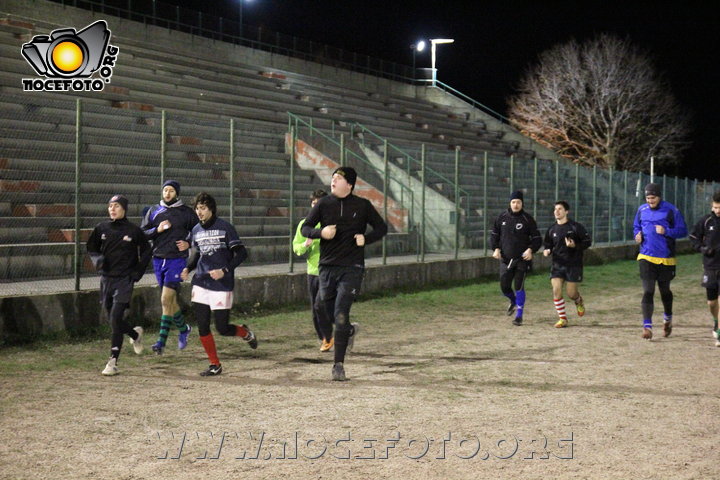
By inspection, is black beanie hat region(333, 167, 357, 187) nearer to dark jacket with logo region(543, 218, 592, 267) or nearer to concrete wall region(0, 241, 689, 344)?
concrete wall region(0, 241, 689, 344)

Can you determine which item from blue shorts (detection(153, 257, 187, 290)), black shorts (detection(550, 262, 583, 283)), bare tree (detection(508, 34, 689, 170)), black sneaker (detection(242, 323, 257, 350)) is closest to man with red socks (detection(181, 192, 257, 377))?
black sneaker (detection(242, 323, 257, 350))

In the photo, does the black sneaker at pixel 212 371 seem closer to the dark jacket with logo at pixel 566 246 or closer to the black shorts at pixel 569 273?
the black shorts at pixel 569 273

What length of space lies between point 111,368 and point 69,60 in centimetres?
1640

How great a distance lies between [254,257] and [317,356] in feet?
21.9

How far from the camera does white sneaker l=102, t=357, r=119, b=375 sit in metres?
8.77

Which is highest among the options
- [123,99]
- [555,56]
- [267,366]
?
[555,56]

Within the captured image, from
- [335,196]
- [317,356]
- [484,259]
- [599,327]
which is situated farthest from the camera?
[484,259]

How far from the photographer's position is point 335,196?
8.76 metres

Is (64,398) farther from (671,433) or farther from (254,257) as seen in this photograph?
(254,257)

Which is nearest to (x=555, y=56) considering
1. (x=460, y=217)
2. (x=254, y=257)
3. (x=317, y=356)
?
(x=460, y=217)

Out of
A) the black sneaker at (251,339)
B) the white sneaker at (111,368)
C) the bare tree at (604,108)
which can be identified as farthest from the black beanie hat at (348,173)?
the bare tree at (604,108)

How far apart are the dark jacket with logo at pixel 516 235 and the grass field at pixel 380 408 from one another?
1.65 m

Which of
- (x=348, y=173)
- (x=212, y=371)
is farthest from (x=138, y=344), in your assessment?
(x=348, y=173)

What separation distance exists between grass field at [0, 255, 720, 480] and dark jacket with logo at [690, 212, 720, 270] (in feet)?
3.42
